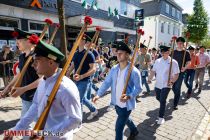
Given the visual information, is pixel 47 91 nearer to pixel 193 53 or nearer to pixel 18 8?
pixel 193 53

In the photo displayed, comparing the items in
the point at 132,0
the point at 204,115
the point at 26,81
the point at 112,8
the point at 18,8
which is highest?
the point at 132,0

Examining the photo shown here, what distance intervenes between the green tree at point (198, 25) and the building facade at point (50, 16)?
17702 millimetres

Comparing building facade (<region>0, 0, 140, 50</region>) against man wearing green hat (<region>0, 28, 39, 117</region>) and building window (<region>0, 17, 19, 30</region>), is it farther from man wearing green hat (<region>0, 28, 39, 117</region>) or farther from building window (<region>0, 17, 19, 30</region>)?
man wearing green hat (<region>0, 28, 39, 117</region>)

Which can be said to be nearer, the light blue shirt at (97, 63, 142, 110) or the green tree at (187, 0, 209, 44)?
the light blue shirt at (97, 63, 142, 110)

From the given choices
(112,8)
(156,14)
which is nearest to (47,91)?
(112,8)

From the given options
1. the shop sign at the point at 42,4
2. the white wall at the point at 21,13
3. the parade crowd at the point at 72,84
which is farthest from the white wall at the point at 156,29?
the parade crowd at the point at 72,84

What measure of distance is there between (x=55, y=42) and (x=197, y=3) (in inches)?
1322

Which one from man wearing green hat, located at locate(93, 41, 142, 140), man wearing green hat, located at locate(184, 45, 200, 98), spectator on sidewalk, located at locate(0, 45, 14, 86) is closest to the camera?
man wearing green hat, located at locate(93, 41, 142, 140)

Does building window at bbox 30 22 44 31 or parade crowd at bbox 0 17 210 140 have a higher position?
building window at bbox 30 22 44 31

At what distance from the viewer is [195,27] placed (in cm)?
3609

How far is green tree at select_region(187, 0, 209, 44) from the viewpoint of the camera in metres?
35.4

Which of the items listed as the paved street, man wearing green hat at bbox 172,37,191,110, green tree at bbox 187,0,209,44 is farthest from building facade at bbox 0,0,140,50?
green tree at bbox 187,0,209,44

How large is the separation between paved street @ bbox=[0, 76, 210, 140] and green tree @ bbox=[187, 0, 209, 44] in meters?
30.7

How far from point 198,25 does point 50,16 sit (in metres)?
28.9
